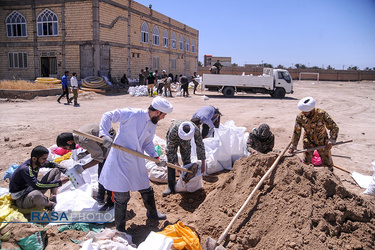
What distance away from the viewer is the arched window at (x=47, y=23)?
19312 millimetres

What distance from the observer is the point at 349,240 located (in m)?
2.80

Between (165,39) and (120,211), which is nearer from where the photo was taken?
(120,211)

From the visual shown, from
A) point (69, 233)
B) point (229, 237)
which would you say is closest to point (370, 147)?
point (229, 237)

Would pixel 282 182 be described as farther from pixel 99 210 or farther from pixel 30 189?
pixel 30 189

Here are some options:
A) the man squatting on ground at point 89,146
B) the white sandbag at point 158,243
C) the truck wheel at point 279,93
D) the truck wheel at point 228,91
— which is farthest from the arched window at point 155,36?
the white sandbag at point 158,243

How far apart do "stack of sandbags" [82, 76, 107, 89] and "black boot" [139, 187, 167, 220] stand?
1542cm

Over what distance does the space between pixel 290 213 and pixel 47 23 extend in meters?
21.2

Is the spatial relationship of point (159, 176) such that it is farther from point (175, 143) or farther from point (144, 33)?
point (144, 33)

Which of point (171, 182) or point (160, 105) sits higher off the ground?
point (160, 105)

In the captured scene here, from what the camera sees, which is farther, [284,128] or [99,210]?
[284,128]

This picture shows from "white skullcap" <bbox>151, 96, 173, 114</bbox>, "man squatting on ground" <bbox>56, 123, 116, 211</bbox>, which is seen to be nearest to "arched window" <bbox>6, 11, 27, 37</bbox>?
"man squatting on ground" <bbox>56, 123, 116, 211</bbox>

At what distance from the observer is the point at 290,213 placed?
2.93m

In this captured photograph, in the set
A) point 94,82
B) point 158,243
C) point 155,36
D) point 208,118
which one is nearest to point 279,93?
point 94,82

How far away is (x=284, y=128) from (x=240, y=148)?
3891 millimetres
